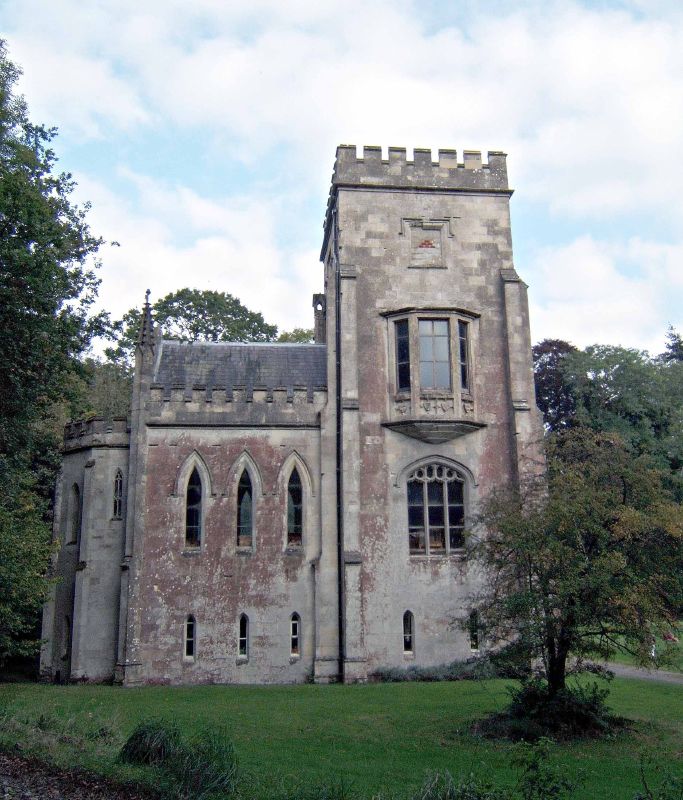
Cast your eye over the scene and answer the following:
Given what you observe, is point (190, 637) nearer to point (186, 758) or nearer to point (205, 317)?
point (186, 758)

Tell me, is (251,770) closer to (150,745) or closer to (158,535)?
(150,745)

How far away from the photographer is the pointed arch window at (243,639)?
76.1ft

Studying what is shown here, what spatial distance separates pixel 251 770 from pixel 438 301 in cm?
1740

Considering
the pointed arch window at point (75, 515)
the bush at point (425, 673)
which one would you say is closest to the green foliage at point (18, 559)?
the pointed arch window at point (75, 515)

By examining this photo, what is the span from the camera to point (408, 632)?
76.6 feet

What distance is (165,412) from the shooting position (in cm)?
2462

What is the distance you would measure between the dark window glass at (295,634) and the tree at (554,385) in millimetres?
23672

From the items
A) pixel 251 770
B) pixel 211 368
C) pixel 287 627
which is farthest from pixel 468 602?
pixel 251 770

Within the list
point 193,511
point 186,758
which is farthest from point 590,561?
point 193,511

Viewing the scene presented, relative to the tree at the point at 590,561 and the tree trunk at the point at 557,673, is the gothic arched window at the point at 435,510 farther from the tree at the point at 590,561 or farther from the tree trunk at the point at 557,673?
the tree trunk at the point at 557,673

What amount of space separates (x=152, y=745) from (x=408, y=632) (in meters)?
13.3

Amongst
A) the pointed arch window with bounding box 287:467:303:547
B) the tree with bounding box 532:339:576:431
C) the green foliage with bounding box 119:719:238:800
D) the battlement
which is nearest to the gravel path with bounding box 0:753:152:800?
the green foliage with bounding box 119:719:238:800

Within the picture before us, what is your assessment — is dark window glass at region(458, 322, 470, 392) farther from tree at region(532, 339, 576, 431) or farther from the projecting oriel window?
tree at region(532, 339, 576, 431)

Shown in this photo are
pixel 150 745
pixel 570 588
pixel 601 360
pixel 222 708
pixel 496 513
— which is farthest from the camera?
pixel 601 360
